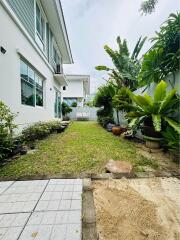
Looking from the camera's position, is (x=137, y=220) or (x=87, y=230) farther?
(x=137, y=220)

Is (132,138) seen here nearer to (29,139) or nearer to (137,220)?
(29,139)

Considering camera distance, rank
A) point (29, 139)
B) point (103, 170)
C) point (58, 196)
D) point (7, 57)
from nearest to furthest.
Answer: point (58, 196)
point (103, 170)
point (7, 57)
point (29, 139)

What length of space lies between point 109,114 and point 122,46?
15.3 ft

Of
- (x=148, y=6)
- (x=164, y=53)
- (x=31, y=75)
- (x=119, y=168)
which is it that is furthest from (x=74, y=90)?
(x=119, y=168)

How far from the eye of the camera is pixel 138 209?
1789 millimetres

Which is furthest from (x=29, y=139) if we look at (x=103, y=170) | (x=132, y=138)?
(x=132, y=138)

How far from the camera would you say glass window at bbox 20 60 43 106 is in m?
5.27

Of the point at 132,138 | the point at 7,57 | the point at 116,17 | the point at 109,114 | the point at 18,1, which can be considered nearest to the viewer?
the point at 7,57

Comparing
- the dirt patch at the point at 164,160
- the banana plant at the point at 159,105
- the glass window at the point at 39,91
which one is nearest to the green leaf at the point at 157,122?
the banana plant at the point at 159,105

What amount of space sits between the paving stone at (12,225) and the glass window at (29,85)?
4.24 meters

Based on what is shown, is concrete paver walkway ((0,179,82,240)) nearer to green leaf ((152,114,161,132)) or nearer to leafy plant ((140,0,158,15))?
green leaf ((152,114,161,132))

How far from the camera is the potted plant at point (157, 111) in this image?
367cm

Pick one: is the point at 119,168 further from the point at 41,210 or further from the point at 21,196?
the point at 21,196

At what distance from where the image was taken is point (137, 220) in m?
1.61
